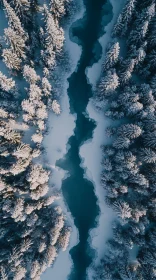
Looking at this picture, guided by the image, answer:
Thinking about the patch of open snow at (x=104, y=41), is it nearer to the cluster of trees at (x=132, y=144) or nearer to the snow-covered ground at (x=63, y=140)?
the cluster of trees at (x=132, y=144)

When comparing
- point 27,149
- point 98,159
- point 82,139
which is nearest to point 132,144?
point 98,159

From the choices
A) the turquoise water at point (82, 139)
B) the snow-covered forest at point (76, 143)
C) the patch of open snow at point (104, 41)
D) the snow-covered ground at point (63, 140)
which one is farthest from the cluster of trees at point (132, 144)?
the snow-covered ground at point (63, 140)

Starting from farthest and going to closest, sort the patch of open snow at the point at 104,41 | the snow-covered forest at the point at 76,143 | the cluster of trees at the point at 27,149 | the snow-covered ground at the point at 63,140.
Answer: the patch of open snow at the point at 104,41, the snow-covered ground at the point at 63,140, the cluster of trees at the point at 27,149, the snow-covered forest at the point at 76,143

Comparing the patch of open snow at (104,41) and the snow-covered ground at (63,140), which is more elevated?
the patch of open snow at (104,41)

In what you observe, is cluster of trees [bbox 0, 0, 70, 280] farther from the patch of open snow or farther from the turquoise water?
the patch of open snow

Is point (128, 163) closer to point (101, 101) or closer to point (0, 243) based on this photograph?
point (101, 101)

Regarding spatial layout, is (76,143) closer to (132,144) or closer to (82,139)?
(82,139)

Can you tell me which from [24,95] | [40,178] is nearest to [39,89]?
[24,95]

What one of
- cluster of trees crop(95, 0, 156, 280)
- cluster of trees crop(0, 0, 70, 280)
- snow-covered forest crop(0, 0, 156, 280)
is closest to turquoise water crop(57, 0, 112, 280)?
snow-covered forest crop(0, 0, 156, 280)
